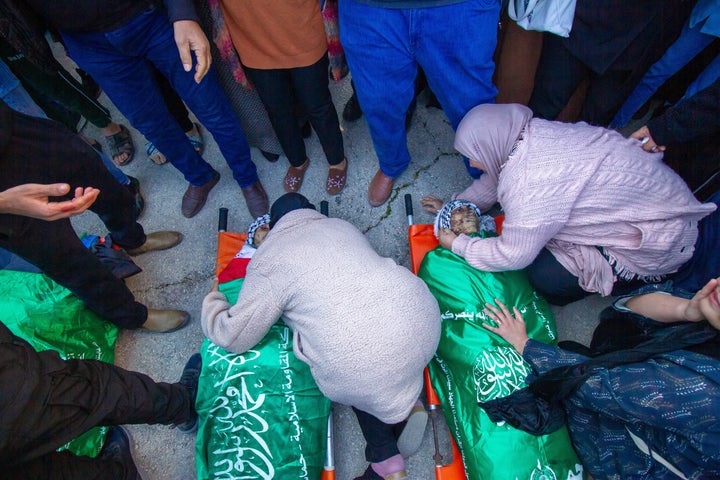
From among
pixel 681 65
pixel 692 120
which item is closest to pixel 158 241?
pixel 692 120

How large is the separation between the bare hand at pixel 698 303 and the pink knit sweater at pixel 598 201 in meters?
0.36

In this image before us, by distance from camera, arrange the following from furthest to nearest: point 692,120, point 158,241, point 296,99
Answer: point 158,241, point 296,99, point 692,120

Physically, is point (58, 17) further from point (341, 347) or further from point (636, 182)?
point (636, 182)

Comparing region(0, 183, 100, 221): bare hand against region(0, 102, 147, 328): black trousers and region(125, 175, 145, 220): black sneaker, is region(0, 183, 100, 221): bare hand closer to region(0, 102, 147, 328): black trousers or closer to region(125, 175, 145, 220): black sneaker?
region(0, 102, 147, 328): black trousers

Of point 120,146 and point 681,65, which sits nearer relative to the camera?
point 681,65

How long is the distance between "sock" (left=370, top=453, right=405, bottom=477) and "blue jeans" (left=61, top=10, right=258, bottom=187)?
164 centimetres

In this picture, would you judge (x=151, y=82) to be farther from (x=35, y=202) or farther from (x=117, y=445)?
(x=117, y=445)


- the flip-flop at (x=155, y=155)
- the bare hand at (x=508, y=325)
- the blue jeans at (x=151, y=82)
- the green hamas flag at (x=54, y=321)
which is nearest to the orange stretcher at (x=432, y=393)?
the bare hand at (x=508, y=325)

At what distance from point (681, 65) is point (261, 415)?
2.38 m

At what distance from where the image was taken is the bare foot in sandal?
9.52ft

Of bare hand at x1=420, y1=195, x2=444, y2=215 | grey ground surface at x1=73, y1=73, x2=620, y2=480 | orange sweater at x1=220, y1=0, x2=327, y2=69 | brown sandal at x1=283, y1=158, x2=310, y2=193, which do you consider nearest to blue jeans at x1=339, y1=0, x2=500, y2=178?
orange sweater at x1=220, y1=0, x2=327, y2=69

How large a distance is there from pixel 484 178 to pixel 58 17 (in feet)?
6.40

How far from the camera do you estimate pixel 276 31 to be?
6.04ft

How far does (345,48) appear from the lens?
193cm
